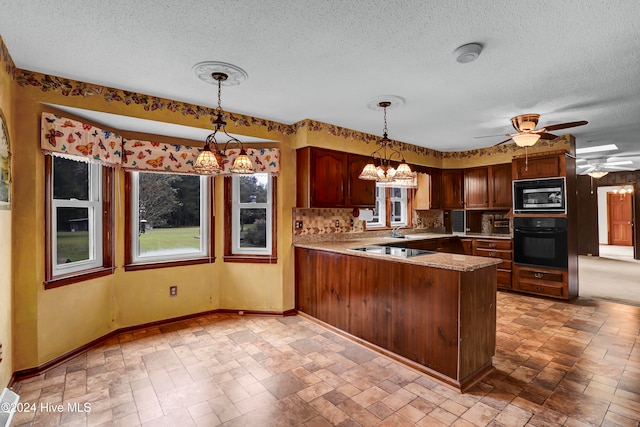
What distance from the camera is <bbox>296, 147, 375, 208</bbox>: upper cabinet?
3.88m

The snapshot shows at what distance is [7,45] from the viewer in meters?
2.15

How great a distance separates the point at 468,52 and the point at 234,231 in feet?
10.5

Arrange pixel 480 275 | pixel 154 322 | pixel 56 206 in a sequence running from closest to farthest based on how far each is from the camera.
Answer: pixel 480 275, pixel 56 206, pixel 154 322

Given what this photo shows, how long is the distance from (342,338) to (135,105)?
3.11 meters

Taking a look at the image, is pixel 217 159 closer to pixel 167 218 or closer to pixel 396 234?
pixel 167 218

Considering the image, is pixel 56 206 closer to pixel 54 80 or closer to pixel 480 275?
pixel 54 80

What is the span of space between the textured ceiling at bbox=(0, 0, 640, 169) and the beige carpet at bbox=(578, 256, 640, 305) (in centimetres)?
288

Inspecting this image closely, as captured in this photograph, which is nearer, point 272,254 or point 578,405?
point 578,405

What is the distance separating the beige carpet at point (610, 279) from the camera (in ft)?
15.8

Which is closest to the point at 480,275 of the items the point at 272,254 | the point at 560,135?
the point at 272,254

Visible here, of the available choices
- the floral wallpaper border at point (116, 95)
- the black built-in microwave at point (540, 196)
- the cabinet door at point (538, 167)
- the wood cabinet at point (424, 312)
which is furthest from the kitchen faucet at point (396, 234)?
the floral wallpaper border at point (116, 95)

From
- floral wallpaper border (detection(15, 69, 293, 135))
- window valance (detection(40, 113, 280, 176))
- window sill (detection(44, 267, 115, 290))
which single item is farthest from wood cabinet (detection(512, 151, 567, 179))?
window sill (detection(44, 267, 115, 290))

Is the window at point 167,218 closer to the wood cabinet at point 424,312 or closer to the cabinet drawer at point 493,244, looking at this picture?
the wood cabinet at point 424,312

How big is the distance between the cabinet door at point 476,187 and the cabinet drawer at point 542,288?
1.40m
